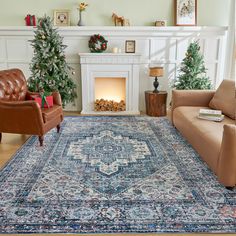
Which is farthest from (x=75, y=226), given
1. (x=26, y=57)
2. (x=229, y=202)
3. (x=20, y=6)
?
(x=20, y=6)

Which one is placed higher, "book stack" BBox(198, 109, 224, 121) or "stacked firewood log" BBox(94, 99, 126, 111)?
"book stack" BBox(198, 109, 224, 121)

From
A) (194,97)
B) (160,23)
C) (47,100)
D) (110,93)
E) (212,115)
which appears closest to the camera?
(212,115)

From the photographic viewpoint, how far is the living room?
233 centimetres

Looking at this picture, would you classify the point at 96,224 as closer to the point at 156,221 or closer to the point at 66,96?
the point at 156,221

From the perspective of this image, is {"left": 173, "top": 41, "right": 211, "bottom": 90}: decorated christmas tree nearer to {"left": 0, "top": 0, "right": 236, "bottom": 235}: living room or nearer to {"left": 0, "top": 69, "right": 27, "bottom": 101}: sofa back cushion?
{"left": 0, "top": 0, "right": 236, "bottom": 235}: living room

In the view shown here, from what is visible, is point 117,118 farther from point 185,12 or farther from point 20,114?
point 185,12

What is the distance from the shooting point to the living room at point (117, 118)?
7.65ft

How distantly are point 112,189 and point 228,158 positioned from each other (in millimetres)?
1115

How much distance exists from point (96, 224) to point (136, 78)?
401 cm

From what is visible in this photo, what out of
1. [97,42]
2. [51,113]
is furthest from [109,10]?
[51,113]

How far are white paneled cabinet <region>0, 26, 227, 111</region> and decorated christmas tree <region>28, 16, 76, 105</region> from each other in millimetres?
371

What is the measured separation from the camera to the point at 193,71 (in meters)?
5.48

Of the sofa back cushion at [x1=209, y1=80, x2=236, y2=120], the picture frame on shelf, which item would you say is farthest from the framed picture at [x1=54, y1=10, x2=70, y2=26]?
the sofa back cushion at [x1=209, y1=80, x2=236, y2=120]

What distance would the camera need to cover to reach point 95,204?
2420mm
